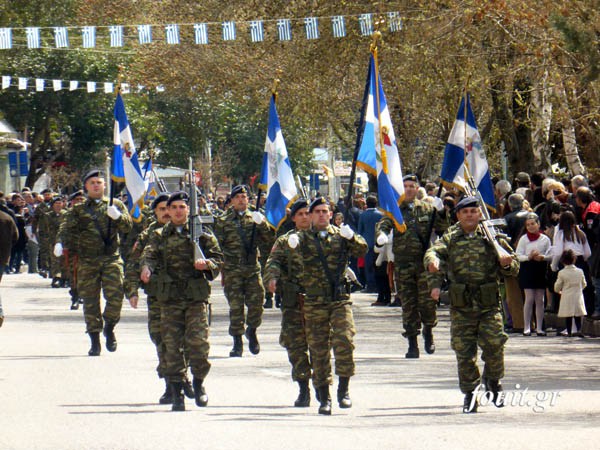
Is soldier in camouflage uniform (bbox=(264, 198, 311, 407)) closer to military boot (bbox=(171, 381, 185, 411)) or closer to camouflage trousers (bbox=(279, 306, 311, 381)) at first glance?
camouflage trousers (bbox=(279, 306, 311, 381))

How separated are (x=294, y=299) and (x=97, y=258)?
17.0 feet

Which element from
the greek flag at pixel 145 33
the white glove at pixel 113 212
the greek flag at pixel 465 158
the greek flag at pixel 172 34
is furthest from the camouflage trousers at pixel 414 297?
the greek flag at pixel 145 33

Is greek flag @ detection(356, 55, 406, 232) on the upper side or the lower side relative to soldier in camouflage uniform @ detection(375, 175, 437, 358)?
upper

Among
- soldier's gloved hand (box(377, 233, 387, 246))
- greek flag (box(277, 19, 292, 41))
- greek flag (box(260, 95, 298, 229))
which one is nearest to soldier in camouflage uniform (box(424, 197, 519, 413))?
soldier's gloved hand (box(377, 233, 387, 246))

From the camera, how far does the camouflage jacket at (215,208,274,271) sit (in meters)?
17.2

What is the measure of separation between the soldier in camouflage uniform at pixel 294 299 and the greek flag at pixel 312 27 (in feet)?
42.3

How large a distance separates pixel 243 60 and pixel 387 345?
663 inches

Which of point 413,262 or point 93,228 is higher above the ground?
point 93,228

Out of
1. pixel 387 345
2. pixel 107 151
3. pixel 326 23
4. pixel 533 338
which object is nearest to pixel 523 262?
pixel 533 338

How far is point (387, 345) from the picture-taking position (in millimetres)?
18000

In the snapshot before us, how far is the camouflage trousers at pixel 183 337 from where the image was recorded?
12016mm

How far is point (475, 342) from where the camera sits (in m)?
11.7

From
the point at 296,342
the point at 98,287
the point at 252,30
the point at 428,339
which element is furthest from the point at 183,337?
the point at 252,30

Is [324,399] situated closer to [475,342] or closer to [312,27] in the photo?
[475,342]
